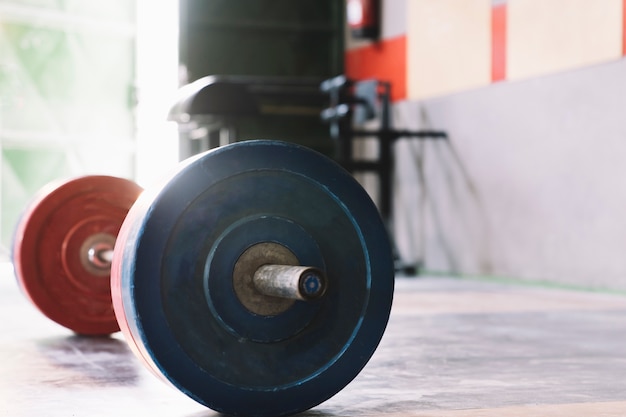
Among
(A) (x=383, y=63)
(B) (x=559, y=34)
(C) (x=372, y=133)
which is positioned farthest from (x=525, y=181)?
(A) (x=383, y=63)

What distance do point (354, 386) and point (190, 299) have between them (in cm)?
63

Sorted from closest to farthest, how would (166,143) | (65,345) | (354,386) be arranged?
(354,386) < (65,345) < (166,143)

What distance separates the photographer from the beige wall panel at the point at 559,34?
4.81m

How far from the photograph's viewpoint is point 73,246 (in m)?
2.89

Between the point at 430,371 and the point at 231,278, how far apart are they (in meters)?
0.88

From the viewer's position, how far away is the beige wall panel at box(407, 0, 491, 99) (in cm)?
592

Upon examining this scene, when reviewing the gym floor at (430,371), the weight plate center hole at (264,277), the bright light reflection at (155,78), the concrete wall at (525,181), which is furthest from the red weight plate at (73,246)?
the bright light reflection at (155,78)

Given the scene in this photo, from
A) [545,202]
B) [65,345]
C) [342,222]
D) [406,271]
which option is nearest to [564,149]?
[545,202]

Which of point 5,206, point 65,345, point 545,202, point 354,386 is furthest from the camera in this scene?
point 5,206

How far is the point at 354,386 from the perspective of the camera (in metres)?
2.09

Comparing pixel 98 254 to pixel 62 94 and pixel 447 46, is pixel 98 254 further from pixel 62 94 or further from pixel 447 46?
pixel 62 94

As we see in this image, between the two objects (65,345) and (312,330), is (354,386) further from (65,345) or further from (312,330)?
(65,345)

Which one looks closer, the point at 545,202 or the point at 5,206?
the point at 545,202

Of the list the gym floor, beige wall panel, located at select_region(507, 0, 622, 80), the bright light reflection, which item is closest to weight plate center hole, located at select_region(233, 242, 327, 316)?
the gym floor
